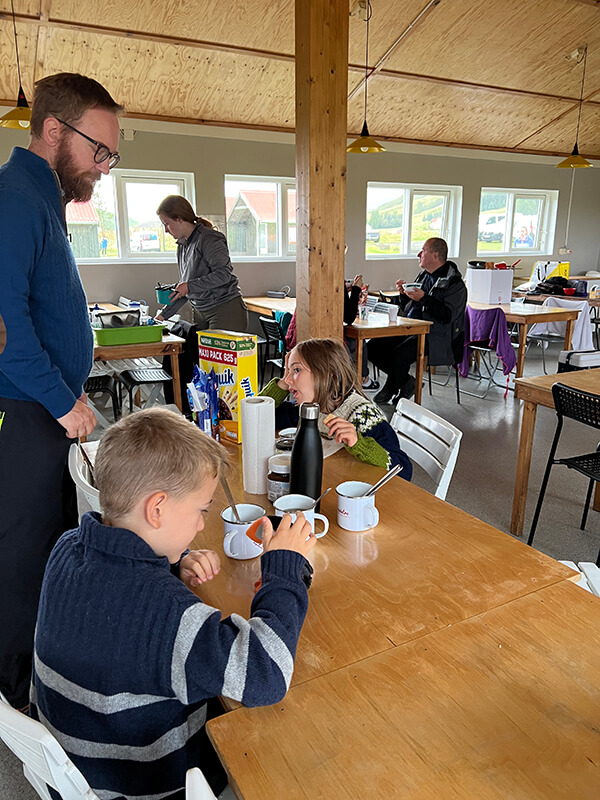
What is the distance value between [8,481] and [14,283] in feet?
1.63

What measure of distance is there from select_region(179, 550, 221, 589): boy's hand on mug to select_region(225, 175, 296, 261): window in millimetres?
6221

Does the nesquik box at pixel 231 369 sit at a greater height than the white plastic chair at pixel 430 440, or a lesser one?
greater

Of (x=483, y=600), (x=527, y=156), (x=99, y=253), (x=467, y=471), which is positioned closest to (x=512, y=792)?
(x=483, y=600)

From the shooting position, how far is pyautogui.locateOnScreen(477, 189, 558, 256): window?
8719 millimetres

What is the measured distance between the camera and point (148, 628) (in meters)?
0.80

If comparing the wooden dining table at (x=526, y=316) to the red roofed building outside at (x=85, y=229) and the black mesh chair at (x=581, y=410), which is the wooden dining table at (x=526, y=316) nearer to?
the black mesh chair at (x=581, y=410)

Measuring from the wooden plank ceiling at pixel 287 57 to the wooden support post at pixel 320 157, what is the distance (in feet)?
7.39

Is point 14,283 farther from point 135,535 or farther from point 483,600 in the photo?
point 483,600

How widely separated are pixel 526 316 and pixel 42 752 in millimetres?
5021

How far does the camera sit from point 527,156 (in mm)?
8617

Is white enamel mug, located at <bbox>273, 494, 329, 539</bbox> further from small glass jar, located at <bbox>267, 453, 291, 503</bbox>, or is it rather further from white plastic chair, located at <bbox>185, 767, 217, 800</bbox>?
white plastic chair, located at <bbox>185, 767, 217, 800</bbox>

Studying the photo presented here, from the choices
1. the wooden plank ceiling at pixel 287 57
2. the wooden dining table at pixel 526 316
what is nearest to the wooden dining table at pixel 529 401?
the wooden dining table at pixel 526 316

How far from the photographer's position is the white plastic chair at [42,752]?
0.65 m

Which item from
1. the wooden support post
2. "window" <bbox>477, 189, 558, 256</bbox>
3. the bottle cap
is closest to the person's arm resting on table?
the bottle cap
